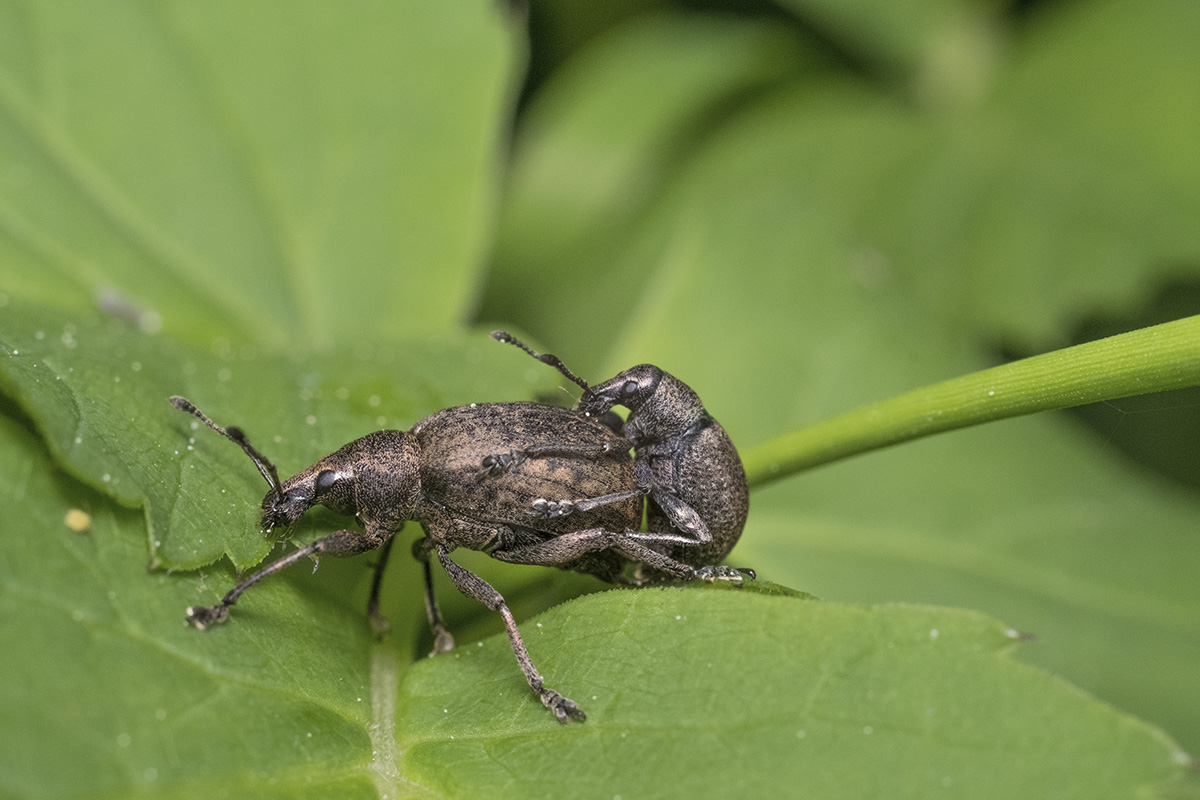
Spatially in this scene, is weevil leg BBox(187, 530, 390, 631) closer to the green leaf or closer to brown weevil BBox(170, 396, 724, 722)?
brown weevil BBox(170, 396, 724, 722)

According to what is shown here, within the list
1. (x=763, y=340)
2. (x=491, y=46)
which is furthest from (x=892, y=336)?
(x=491, y=46)

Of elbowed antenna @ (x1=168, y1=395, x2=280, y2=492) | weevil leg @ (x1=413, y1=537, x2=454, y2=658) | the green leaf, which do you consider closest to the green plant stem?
weevil leg @ (x1=413, y1=537, x2=454, y2=658)

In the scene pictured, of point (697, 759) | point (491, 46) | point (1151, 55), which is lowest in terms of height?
point (697, 759)

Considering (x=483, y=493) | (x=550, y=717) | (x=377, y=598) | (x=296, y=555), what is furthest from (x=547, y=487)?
(x=550, y=717)

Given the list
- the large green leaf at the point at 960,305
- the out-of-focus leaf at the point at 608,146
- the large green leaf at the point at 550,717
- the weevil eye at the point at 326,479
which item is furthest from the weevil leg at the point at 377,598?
the out-of-focus leaf at the point at 608,146

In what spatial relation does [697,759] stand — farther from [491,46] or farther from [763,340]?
[491,46]

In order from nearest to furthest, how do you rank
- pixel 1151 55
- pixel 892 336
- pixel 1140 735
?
pixel 1140 735
pixel 892 336
pixel 1151 55

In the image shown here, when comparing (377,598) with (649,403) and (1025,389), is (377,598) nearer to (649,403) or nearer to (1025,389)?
(649,403)
